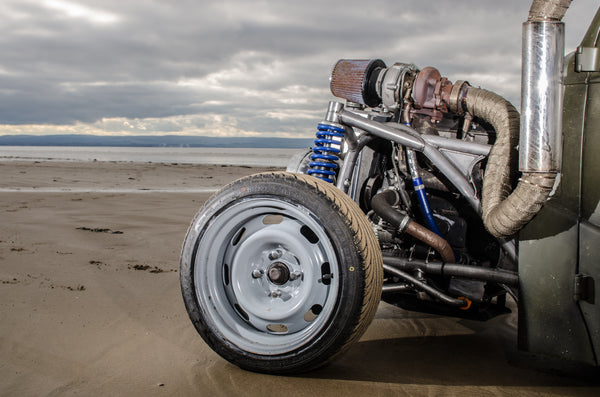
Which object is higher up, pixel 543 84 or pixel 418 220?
pixel 543 84

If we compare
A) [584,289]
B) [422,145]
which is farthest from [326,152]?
[584,289]

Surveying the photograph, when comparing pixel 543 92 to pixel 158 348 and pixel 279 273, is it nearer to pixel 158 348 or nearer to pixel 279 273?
pixel 279 273

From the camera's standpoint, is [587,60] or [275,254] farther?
[275,254]

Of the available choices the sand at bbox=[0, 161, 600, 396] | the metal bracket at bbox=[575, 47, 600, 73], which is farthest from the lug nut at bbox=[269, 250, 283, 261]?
the metal bracket at bbox=[575, 47, 600, 73]

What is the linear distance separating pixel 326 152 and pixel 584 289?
1710 millimetres

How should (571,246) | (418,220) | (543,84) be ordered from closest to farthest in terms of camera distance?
(543,84) < (571,246) < (418,220)

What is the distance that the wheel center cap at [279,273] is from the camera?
2.46 m

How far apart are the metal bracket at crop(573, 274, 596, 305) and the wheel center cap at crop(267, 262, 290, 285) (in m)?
1.27

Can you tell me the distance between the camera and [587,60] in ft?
6.79

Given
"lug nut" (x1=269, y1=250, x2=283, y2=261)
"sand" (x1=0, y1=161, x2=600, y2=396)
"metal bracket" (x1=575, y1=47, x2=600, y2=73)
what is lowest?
"sand" (x1=0, y1=161, x2=600, y2=396)

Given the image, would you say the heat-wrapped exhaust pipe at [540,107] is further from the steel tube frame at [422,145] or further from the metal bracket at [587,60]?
the steel tube frame at [422,145]

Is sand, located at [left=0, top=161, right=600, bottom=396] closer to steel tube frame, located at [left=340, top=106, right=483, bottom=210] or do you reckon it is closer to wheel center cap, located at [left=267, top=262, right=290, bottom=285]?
wheel center cap, located at [left=267, top=262, right=290, bottom=285]

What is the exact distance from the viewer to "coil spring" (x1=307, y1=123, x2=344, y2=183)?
128 inches

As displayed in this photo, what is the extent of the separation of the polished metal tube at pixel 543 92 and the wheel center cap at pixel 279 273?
120 centimetres
